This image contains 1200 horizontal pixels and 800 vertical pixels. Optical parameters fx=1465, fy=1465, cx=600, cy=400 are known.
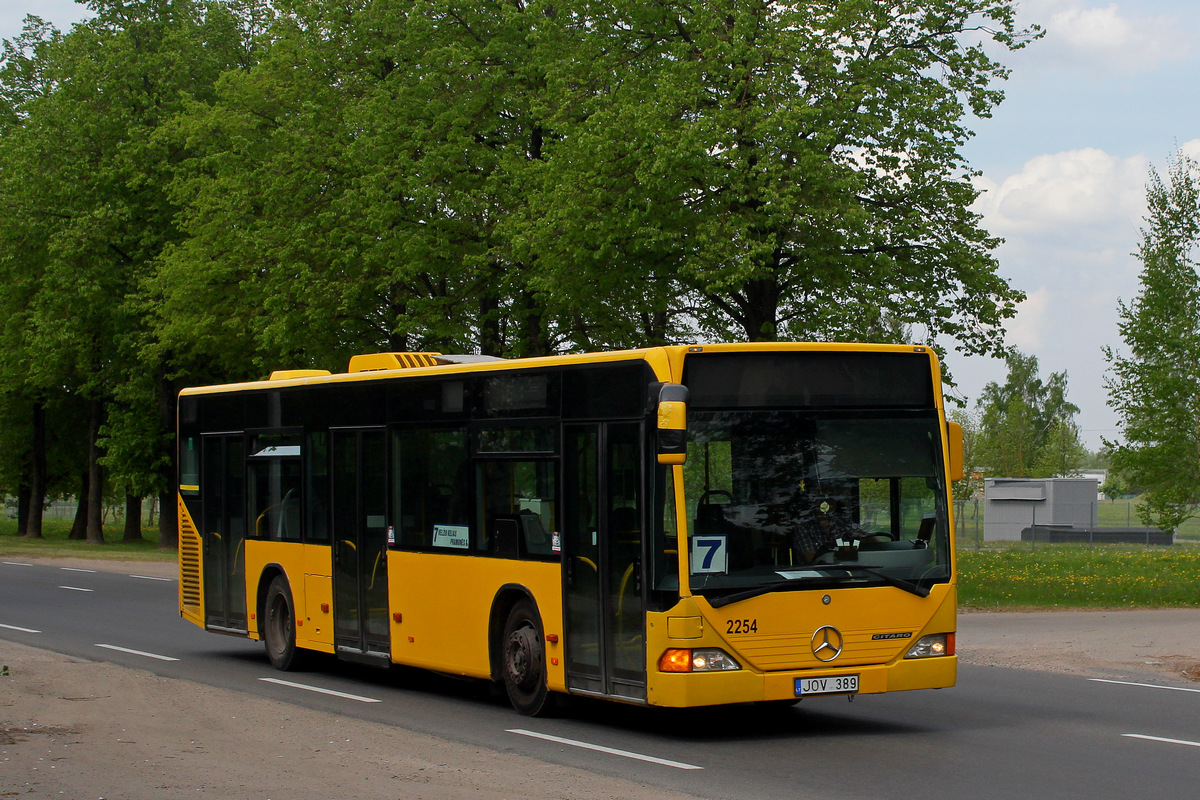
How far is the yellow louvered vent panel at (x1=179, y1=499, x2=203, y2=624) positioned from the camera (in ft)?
57.6

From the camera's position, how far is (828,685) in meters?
10.5

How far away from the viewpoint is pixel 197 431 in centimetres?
1761

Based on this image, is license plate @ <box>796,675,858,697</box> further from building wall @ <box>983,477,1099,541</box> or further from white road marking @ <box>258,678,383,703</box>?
building wall @ <box>983,477,1099,541</box>

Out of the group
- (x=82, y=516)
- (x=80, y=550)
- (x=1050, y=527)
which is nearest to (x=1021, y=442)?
(x=1050, y=527)

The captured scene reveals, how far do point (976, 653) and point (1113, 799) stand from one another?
9.08 meters

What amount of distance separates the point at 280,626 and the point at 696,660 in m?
7.24

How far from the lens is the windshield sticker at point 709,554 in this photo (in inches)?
403

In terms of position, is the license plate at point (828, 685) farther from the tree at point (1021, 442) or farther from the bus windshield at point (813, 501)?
the tree at point (1021, 442)

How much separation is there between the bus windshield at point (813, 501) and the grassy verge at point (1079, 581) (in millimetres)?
13398

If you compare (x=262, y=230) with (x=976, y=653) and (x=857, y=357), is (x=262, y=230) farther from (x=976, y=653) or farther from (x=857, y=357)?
(x=857, y=357)

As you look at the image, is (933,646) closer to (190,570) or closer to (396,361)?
(396,361)

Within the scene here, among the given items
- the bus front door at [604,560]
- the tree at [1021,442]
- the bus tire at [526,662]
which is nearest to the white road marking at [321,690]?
the bus tire at [526,662]

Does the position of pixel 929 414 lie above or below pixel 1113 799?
above

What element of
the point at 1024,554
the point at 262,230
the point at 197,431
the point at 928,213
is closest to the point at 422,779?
the point at 197,431
